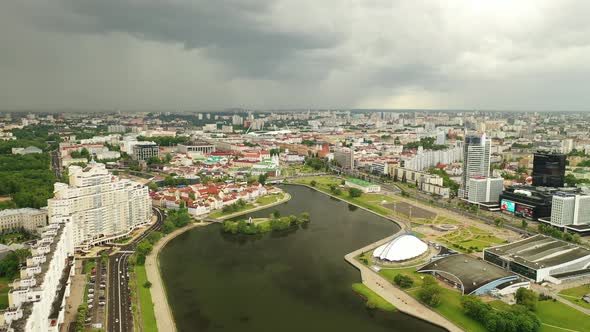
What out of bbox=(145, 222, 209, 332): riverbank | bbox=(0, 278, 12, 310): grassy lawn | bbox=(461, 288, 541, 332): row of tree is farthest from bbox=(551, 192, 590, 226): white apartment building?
bbox=(0, 278, 12, 310): grassy lawn

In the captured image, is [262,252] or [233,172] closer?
[262,252]

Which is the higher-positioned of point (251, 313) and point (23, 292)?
point (23, 292)

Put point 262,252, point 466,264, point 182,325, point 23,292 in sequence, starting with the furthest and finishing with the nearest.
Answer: point 262,252
point 466,264
point 182,325
point 23,292

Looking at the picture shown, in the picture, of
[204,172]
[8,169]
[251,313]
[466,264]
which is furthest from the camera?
[204,172]

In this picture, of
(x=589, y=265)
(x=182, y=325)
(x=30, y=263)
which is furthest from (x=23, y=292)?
(x=589, y=265)

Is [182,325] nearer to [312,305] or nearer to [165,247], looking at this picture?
[312,305]

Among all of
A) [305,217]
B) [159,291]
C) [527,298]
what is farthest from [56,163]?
[527,298]

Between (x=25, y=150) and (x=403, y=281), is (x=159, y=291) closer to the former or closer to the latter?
(x=403, y=281)

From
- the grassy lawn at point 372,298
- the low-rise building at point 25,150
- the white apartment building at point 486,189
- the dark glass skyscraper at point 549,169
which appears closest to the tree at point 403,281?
the grassy lawn at point 372,298
